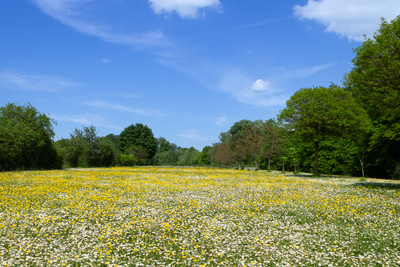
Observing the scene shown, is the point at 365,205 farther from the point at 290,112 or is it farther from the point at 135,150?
the point at 135,150

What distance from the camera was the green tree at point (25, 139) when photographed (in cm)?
4306

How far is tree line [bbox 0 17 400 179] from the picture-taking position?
957 inches

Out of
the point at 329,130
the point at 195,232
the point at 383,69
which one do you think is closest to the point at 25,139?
the point at 195,232

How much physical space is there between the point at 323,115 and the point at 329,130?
3.18 metres

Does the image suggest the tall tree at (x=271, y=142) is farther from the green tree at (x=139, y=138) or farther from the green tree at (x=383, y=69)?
the green tree at (x=139, y=138)

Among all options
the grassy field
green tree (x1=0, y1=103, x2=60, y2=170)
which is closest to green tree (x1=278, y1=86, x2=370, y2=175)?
the grassy field

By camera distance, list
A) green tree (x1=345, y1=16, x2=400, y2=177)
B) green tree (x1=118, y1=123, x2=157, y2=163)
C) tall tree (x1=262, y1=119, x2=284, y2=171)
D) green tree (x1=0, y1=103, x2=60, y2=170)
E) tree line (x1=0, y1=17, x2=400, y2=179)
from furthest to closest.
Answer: green tree (x1=118, y1=123, x2=157, y2=163) < tall tree (x1=262, y1=119, x2=284, y2=171) < green tree (x1=0, y1=103, x2=60, y2=170) < tree line (x1=0, y1=17, x2=400, y2=179) < green tree (x1=345, y1=16, x2=400, y2=177)

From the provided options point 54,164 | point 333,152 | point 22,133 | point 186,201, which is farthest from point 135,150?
point 186,201

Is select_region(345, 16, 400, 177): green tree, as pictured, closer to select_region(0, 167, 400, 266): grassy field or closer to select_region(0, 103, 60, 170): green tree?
select_region(0, 167, 400, 266): grassy field

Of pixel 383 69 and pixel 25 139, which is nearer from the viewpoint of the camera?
pixel 383 69

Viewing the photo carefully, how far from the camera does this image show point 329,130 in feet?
129

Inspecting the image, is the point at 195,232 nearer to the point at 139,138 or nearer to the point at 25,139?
the point at 25,139

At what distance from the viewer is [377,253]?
27.0 feet

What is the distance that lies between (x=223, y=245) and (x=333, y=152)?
177 feet
